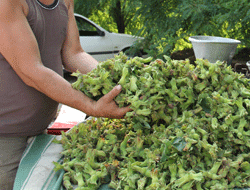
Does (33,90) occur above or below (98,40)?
above

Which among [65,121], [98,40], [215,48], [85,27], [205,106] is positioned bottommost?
[98,40]

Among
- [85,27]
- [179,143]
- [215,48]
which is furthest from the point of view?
[85,27]

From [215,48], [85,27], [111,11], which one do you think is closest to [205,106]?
[215,48]

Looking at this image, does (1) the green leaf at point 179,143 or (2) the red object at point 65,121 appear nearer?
(1) the green leaf at point 179,143

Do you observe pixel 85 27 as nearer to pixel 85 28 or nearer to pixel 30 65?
pixel 85 28

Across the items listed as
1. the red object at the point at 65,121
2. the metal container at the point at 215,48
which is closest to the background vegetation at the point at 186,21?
the metal container at the point at 215,48

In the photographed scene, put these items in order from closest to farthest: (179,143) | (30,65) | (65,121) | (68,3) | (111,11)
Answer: (179,143) → (30,65) → (68,3) → (65,121) → (111,11)

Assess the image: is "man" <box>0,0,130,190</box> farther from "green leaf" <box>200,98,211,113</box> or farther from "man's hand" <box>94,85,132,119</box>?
"green leaf" <box>200,98,211,113</box>

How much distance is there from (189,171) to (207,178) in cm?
8

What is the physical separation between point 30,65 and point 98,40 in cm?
631

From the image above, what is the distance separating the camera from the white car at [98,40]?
23.8 feet

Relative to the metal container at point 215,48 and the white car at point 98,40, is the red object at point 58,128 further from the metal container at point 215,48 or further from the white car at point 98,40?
the white car at point 98,40

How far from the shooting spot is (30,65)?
4.04ft

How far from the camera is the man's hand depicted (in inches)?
47.0
